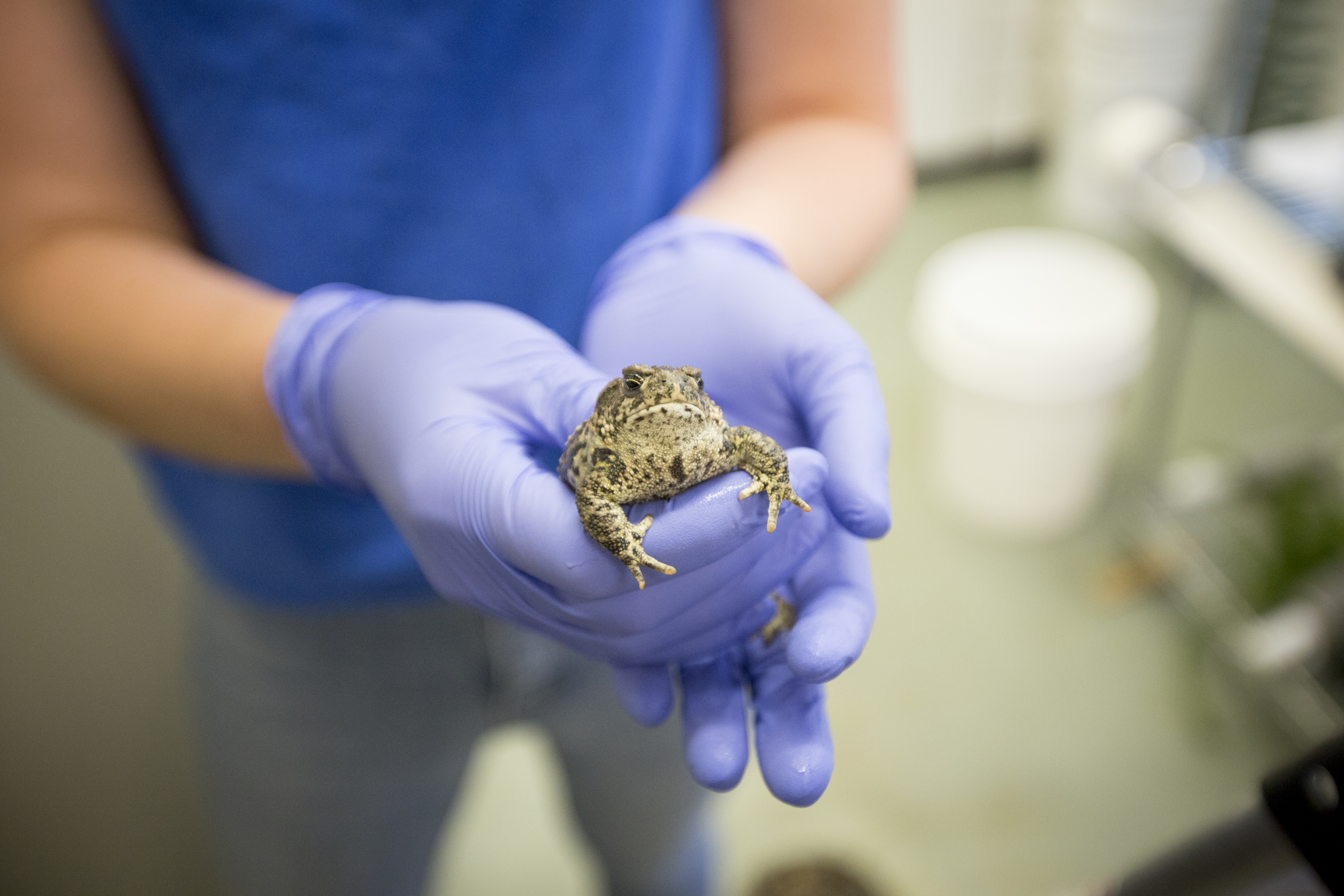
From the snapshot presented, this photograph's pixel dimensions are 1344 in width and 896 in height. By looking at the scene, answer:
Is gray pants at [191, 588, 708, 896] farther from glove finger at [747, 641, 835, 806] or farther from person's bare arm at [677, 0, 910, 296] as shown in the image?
person's bare arm at [677, 0, 910, 296]

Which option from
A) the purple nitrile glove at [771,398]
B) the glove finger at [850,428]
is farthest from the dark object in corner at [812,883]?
the glove finger at [850,428]

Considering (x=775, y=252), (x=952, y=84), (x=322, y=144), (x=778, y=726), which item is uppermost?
(x=322, y=144)

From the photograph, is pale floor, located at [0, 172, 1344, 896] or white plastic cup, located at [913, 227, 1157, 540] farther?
white plastic cup, located at [913, 227, 1157, 540]

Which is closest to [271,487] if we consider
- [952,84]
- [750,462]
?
[750,462]

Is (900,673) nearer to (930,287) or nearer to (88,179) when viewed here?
(930,287)

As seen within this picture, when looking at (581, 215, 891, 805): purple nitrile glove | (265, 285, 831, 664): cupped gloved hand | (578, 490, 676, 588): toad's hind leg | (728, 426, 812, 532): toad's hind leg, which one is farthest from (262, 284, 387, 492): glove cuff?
(728, 426, 812, 532): toad's hind leg

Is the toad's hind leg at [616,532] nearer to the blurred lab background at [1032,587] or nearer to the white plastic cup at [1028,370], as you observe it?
the blurred lab background at [1032,587]

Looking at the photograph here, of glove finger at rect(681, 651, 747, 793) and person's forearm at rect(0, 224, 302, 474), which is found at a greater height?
person's forearm at rect(0, 224, 302, 474)
